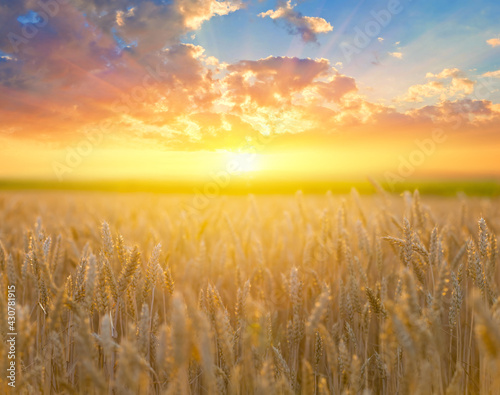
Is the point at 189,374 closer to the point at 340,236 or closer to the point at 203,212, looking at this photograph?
the point at 340,236

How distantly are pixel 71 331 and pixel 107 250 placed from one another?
62 cm

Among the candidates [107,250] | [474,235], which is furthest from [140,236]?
[474,235]

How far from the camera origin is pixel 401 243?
1519mm

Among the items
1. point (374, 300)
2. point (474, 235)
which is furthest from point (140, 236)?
point (474, 235)

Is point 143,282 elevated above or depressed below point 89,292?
below

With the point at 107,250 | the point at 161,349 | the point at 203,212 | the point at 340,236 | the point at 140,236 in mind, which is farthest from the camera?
the point at 203,212

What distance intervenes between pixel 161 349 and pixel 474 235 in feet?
9.29

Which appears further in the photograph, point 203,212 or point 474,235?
point 203,212

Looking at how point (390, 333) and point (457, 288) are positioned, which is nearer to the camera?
point (390, 333)

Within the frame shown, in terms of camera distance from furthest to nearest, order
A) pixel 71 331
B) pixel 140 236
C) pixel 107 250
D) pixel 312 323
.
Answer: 1. pixel 140 236
2. pixel 71 331
3. pixel 107 250
4. pixel 312 323

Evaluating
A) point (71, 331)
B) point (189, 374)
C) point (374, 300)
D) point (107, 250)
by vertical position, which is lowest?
point (189, 374)

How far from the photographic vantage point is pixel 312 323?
113cm

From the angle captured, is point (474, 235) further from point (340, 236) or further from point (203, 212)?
point (203, 212)

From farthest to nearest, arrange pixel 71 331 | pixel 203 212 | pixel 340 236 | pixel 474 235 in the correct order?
pixel 203 212
pixel 474 235
pixel 340 236
pixel 71 331
